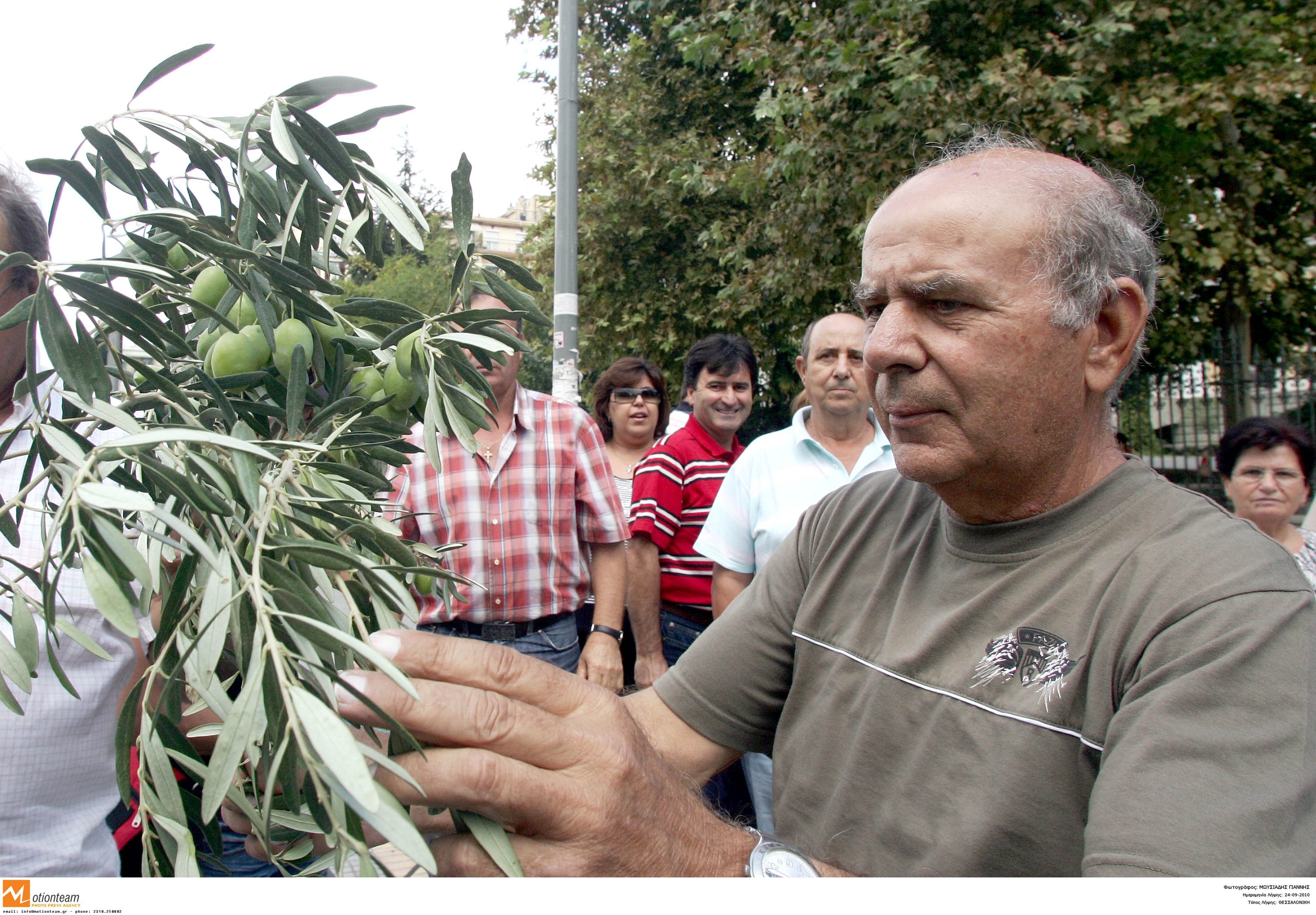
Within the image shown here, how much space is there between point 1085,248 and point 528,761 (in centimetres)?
97

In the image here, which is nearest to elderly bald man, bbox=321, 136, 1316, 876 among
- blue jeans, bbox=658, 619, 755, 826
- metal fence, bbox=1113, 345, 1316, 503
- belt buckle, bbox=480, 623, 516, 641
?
belt buckle, bbox=480, 623, 516, 641

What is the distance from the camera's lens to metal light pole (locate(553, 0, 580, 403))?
5.57 m

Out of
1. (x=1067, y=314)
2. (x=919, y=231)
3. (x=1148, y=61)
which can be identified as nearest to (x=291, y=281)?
(x=919, y=231)

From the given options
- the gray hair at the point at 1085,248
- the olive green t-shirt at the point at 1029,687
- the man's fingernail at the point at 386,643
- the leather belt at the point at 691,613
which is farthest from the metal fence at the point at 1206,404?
the man's fingernail at the point at 386,643

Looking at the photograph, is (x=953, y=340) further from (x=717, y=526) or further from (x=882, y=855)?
(x=717, y=526)

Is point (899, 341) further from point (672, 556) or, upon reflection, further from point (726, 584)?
point (672, 556)

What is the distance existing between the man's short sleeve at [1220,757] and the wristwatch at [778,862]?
1.08 ft

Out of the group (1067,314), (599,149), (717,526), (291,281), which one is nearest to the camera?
(291,281)

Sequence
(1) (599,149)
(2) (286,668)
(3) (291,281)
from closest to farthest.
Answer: (2) (286,668)
(3) (291,281)
(1) (599,149)

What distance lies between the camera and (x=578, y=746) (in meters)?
0.97

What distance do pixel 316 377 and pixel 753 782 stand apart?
2.80 meters

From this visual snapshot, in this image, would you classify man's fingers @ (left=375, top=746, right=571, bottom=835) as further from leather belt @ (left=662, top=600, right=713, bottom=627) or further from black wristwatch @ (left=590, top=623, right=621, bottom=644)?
leather belt @ (left=662, top=600, right=713, bottom=627)

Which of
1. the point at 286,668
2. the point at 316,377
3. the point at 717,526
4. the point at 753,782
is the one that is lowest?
the point at 753,782

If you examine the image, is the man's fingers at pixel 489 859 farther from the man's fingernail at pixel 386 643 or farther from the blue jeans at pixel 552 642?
→ the blue jeans at pixel 552 642
